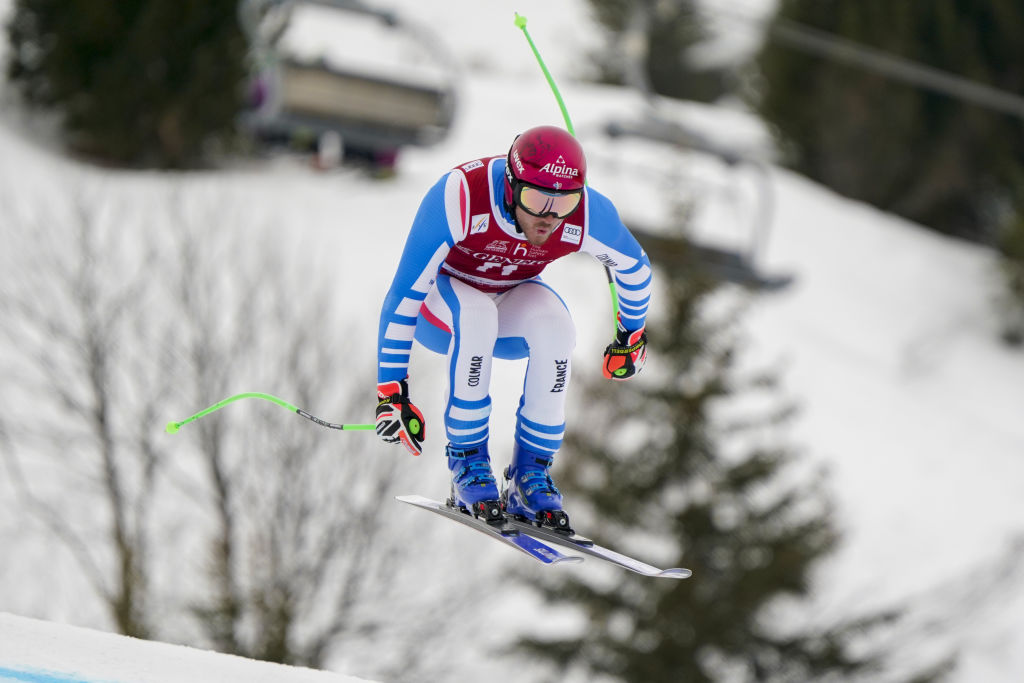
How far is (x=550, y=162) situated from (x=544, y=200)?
14cm

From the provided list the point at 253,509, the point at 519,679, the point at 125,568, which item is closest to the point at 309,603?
the point at 253,509

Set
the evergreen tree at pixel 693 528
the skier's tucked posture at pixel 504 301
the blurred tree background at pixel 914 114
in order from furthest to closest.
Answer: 1. the blurred tree background at pixel 914 114
2. the evergreen tree at pixel 693 528
3. the skier's tucked posture at pixel 504 301

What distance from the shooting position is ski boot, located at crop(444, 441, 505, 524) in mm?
4543

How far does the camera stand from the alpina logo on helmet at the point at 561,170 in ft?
12.9

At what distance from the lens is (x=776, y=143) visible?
29.0 meters

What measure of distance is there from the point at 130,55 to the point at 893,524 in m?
15.6

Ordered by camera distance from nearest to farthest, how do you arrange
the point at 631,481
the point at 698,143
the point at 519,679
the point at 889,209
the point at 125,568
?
the point at 698,143
the point at 125,568
the point at 631,481
the point at 519,679
the point at 889,209

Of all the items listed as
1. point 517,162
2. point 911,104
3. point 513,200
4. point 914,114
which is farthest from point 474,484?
point 914,114

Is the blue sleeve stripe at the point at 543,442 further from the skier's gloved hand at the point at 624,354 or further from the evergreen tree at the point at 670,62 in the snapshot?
the evergreen tree at the point at 670,62

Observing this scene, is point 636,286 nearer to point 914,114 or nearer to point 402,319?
point 402,319

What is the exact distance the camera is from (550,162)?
3.93 metres

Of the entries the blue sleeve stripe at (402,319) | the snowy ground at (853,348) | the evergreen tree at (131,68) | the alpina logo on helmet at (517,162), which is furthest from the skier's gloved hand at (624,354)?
the evergreen tree at (131,68)

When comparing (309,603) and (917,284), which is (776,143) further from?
(309,603)

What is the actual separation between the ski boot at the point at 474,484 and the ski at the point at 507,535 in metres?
0.03
